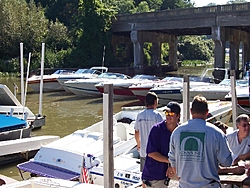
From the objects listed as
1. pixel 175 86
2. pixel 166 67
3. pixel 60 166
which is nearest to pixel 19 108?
pixel 60 166

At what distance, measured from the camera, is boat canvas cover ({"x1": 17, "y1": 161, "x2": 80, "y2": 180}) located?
8.93 meters

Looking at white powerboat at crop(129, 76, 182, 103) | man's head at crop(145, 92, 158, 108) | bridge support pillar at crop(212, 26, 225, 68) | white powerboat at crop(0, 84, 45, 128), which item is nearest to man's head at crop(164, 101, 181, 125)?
man's head at crop(145, 92, 158, 108)

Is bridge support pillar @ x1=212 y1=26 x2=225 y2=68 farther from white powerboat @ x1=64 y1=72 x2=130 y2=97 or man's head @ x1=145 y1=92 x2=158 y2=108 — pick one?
man's head @ x1=145 y1=92 x2=158 y2=108

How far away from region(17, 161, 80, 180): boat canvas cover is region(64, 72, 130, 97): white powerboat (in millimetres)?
17032

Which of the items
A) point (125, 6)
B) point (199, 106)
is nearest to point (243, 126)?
point (199, 106)

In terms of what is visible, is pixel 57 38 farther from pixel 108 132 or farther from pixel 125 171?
pixel 108 132

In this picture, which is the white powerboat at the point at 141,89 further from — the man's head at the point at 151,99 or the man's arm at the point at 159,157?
the man's arm at the point at 159,157

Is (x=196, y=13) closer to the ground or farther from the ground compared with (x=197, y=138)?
farther from the ground

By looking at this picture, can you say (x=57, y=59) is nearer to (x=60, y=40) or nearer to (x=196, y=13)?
(x=60, y=40)

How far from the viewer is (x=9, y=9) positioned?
46344 mm

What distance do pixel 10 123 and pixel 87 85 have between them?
13.9 m

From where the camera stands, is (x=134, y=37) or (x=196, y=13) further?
(x=134, y=37)

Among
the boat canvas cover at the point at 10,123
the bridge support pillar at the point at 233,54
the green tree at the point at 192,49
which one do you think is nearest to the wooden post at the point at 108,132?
the boat canvas cover at the point at 10,123

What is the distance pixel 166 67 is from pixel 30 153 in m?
40.1
